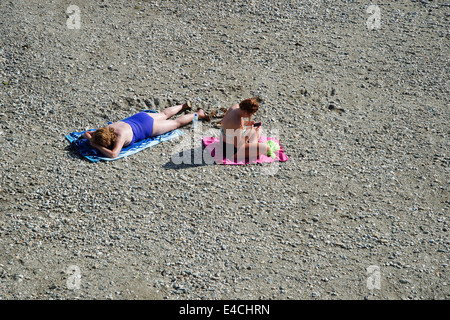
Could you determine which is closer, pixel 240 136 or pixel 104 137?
pixel 104 137

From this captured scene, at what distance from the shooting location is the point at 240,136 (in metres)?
7.47

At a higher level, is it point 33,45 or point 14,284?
point 33,45

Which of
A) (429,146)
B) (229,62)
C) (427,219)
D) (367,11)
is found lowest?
(427,219)

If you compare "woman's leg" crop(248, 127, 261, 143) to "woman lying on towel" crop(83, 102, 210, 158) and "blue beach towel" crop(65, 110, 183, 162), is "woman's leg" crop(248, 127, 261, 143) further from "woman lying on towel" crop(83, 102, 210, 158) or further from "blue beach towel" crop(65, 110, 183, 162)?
"blue beach towel" crop(65, 110, 183, 162)

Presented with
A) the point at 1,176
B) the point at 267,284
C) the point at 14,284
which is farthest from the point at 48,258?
the point at 267,284

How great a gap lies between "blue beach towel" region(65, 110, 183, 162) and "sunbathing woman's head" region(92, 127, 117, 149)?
232mm

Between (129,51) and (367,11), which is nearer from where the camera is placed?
(129,51)

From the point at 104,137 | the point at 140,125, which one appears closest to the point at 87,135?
the point at 104,137

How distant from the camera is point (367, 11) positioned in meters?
12.0

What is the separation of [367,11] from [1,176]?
32.6ft

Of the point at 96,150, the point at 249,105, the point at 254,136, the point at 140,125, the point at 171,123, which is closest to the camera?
the point at 249,105

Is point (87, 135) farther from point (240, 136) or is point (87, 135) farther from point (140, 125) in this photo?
point (240, 136)

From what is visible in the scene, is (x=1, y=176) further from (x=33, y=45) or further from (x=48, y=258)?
(x=33, y=45)

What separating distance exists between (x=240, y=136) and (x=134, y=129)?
1847 mm
